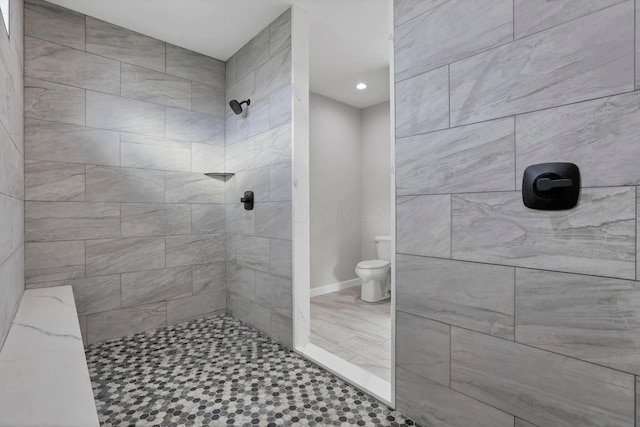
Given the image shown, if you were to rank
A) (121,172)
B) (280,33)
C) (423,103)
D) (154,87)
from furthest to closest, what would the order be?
A: (154,87), (121,172), (280,33), (423,103)

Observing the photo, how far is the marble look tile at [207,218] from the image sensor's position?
3.00m

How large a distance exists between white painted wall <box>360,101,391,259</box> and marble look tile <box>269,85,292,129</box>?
2163mm

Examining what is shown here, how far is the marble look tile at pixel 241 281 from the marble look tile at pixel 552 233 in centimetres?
191

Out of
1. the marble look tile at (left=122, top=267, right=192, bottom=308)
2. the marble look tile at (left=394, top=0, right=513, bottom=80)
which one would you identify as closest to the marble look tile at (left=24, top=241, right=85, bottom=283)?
the marble look tile at (left=122, top=267, right=192, bottom=308)

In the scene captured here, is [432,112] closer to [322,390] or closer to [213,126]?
[322,390]

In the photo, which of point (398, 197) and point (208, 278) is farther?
point (208, 278)

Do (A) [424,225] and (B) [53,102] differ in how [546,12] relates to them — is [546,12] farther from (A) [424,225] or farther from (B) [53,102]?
(B) [53,102]

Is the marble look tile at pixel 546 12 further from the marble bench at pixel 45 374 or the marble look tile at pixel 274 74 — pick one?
the marble bench at pixel 45 374

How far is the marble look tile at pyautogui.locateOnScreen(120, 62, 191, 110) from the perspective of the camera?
2621 mm

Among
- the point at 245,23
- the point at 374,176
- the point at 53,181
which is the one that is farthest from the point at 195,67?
the point at 374,176

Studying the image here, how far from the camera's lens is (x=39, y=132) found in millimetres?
2242

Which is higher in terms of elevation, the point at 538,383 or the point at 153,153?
the point at 153,153

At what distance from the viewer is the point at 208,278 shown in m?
3.09

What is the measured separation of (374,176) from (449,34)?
121 inches
